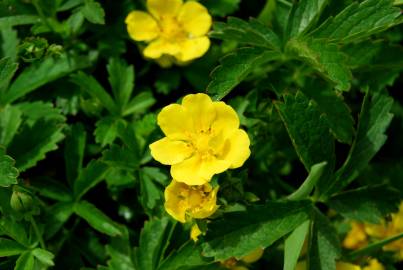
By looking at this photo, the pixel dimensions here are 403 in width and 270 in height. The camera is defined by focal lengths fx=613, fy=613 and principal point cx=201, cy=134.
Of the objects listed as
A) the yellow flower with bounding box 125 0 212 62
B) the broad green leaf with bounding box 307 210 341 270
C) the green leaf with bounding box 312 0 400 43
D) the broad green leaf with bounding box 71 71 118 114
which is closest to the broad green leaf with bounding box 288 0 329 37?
the green leaf with bounding box 312 0 400 43

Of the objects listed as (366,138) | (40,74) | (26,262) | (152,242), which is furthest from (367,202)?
(40,74)

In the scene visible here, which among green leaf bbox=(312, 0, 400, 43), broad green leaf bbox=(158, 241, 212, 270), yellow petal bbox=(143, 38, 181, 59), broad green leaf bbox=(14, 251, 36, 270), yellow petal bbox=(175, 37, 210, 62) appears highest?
green leaf bbox=(312, 0, 400, 43)

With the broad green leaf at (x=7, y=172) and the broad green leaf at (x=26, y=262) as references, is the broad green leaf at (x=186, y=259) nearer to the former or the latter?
the broad green leaf at (x=26, y=262)

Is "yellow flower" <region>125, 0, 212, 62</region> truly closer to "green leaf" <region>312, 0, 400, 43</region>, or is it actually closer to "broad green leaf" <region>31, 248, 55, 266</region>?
"green leaf" <region>312, 0, 400, 43</region>

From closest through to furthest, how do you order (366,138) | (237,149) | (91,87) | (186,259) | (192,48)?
1. (237,149)
2. (186,259)
3. (366,138)
4. (91,87)
5. (192,48)

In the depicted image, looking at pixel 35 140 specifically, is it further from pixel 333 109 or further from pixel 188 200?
pixel 333 109

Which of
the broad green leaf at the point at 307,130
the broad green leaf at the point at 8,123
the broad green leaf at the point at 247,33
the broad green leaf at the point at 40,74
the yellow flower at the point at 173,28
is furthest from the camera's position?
the yellow flower at the point at 173,28

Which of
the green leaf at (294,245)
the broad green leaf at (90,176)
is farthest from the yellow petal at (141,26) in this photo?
the green leaf at (294,245)
